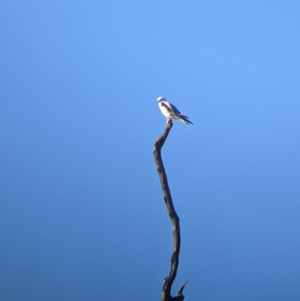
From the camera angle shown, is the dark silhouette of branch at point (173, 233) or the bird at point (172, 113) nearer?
the dark silhouette of branch at point (173, 233)

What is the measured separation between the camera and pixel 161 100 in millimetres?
2783

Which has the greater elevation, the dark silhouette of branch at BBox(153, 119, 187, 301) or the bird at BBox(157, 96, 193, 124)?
the bird at BBox(157, 96, 193, 124)

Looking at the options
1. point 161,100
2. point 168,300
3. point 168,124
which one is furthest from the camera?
point 161,100

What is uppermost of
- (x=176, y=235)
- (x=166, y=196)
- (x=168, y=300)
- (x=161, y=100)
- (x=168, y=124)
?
(x=161, y=100)

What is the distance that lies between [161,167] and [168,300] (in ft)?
1.49

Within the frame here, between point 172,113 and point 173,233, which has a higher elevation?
point 172,113

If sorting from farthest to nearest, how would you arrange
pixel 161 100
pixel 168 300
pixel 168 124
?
pixel 161 100 → pixel 168 124 → pixel 168 300

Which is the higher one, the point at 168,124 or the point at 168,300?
the point at 168,124

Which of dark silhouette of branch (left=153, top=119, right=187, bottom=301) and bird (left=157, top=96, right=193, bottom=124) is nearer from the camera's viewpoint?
dark silhouette of branch (left=153, top=119, right=187, bottom=301)

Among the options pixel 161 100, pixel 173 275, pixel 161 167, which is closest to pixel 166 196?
pixel 161 167

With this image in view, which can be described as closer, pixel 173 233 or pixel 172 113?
pixel 173 233

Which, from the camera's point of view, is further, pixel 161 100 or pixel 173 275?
pixel 161 100

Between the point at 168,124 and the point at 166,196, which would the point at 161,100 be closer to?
the point at 168,124

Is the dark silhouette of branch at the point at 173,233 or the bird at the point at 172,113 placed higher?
the bird at the point at 172,113
